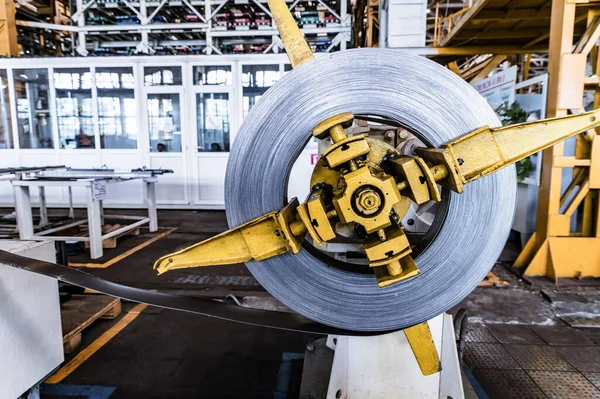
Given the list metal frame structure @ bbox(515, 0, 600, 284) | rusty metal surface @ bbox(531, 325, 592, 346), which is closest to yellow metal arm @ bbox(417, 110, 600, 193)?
rusty metal surface @ bbox(531, 325, 592, 346)

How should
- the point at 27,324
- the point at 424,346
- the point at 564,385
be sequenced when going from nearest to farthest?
the point at 424,346
the point at 27,324
the point at 564,385

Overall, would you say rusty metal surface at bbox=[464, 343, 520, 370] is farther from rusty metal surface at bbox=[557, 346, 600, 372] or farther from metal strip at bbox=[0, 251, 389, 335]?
metal strip at bbox=[0, 251, 389, 335]

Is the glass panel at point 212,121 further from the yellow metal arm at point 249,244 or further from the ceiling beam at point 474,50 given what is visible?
the yellow metal arm at point 249,244

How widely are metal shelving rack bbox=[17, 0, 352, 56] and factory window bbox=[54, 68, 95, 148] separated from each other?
2.54 ft

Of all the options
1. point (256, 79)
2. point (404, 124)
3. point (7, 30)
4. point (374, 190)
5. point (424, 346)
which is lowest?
point (424, 346)

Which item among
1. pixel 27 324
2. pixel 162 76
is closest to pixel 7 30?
pixel 162 76

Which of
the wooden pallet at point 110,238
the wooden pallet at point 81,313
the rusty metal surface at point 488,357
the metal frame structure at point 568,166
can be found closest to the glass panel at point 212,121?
the wooden pallet at point 110,238

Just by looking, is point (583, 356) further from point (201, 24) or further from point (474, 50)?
point (201, 24)

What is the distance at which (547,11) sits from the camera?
4395mm

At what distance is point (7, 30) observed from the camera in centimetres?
676

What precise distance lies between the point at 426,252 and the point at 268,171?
46 cm

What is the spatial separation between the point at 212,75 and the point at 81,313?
16.0ft

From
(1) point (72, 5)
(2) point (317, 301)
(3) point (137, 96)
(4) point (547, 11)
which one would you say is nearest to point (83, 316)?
(2) point (317, 301)

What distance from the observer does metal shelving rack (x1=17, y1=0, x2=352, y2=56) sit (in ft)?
22.7
